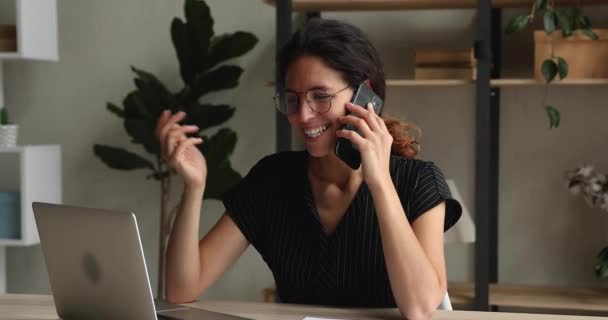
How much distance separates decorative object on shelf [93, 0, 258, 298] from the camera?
137 inches

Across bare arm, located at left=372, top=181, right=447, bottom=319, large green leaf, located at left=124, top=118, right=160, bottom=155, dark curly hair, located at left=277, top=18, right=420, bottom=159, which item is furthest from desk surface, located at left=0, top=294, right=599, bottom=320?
large green leaf, located at left=124, top=118, right=160, bottom=155

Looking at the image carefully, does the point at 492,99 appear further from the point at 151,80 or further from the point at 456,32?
the point at 151,80

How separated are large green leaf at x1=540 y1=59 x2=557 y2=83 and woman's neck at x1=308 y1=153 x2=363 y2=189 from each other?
48.7 inches

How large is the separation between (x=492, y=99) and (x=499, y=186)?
1.17 feet

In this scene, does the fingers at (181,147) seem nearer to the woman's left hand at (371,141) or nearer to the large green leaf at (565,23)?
the woman's left hand at (371,141)

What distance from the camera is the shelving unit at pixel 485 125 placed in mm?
3062

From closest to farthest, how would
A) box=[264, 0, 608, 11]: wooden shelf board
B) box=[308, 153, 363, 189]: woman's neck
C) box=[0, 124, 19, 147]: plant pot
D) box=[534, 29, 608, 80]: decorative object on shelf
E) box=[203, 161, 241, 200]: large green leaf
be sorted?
box=[308, 153, 363, 189]: woman's neck, box=[534, 29, 608, 80]: decorative object on shelf, box=[264, 0, 608, 11]: wooden shelf board, box=[203, 161, 241, 200]: large green leaf, box=[0, 124, 19, 147]: plant pot

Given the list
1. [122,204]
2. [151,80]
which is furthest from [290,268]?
[122,204]

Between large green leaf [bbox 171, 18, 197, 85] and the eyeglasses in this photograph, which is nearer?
the eyeglasses

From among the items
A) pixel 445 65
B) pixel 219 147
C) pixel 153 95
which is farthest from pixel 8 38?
pixel 445 65

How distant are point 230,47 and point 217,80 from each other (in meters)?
0.15

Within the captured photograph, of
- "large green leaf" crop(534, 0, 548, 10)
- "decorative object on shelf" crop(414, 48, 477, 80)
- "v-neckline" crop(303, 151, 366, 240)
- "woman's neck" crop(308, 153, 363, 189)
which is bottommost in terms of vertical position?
"v-neckline" crop(303, 151, 366, 240)

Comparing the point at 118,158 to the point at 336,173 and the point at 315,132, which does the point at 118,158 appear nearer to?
the point at 336,173

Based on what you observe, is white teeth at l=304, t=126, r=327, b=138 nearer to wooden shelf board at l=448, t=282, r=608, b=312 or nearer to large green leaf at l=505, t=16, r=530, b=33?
large green leaf at l=505, t=16, r=530, b=33
